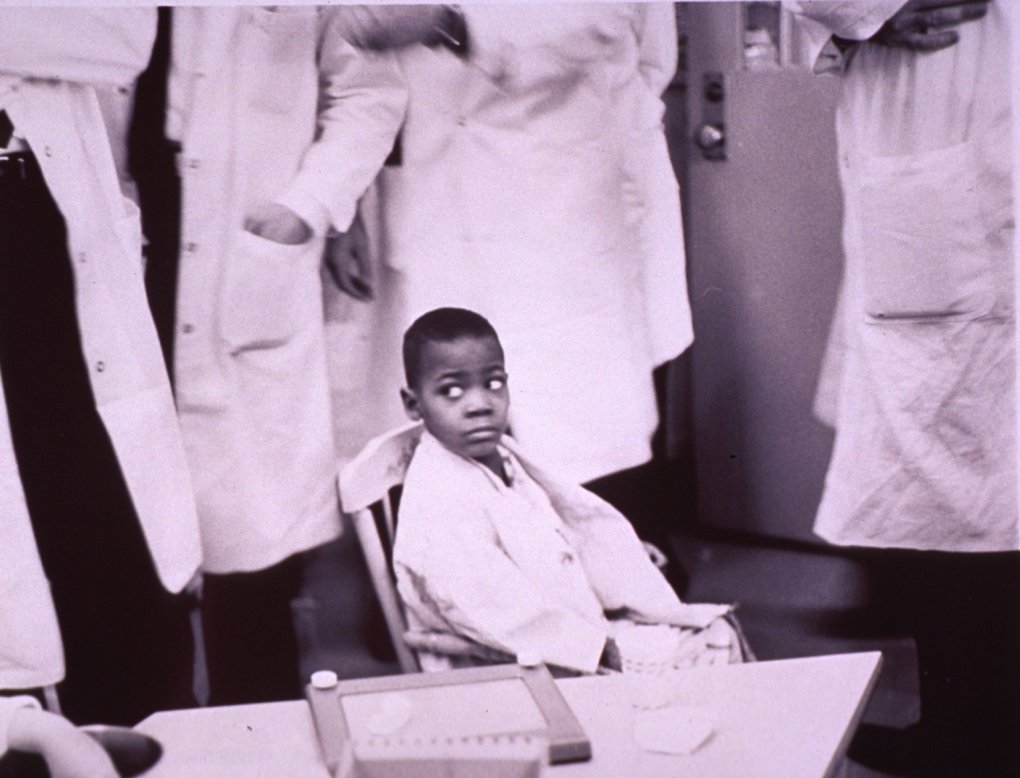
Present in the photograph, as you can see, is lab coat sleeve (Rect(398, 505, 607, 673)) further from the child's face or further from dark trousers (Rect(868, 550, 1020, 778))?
dark trousers (Rect(868, 550, 1020, 778))

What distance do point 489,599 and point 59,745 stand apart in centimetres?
62

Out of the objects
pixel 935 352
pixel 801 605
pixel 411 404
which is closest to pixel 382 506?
pixel 411 404

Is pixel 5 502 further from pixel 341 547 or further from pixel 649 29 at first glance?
pixel 649 29

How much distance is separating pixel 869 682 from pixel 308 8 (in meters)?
1.28

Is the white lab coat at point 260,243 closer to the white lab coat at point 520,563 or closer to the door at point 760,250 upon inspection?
the white lab coat at point 520,563

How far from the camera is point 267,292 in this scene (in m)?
1.66

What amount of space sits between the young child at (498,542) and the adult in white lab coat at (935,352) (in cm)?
36

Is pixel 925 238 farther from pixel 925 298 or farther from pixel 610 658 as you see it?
pixel 610 658

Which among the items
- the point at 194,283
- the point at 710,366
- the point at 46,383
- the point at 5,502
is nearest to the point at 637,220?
the point at 710,366

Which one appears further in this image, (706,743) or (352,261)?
(352,261)

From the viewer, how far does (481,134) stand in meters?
1.70

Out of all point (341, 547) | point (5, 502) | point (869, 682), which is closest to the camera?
point (869, 682)

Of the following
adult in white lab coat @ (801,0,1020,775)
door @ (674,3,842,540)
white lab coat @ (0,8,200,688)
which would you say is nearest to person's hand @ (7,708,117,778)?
white lab coat @ (0,8,200,688)


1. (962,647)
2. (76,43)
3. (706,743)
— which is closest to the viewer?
(706,743)
